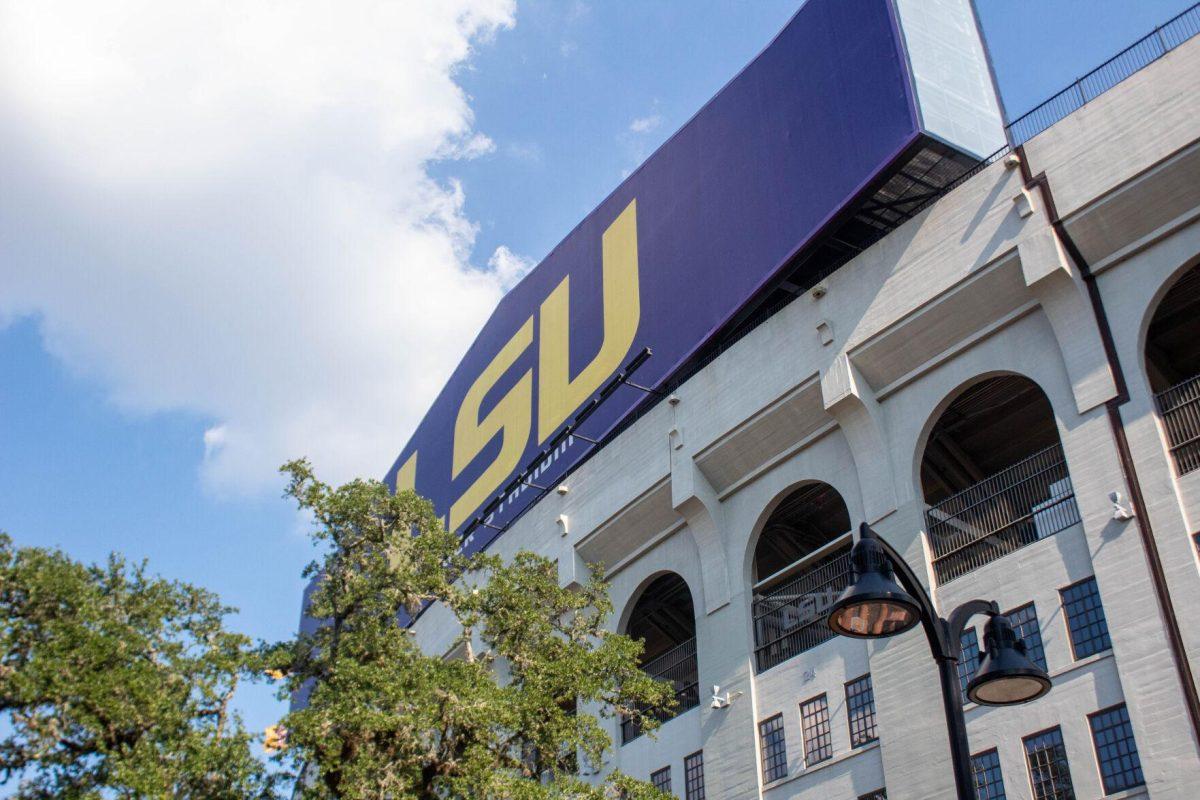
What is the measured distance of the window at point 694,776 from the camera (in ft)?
105

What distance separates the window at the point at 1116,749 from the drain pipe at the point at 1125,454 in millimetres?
1391

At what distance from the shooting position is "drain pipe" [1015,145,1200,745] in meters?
22.2

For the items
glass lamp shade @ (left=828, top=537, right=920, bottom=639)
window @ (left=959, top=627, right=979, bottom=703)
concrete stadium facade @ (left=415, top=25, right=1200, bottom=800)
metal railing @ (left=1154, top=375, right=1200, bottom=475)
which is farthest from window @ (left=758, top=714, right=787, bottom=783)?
glass lamp shade @ (left=828, top=537, right=920, bottom=639)

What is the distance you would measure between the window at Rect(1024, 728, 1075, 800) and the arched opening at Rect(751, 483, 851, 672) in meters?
4.95

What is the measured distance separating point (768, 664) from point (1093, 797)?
34.1ft

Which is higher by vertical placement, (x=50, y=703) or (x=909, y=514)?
(x=909, y=514)

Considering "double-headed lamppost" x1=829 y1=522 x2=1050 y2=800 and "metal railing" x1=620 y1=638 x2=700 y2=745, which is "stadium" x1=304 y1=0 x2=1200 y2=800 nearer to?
"metal railing" x1=620 y1=638 x2=700 y2=745

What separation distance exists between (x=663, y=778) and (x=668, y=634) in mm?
11811

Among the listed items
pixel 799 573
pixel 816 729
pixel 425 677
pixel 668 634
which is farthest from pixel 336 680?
pixel 668 634

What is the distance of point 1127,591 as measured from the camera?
23656mm

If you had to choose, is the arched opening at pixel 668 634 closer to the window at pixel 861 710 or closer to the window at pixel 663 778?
the window at pixel 663 778

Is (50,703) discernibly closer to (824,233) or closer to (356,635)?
(356,635)

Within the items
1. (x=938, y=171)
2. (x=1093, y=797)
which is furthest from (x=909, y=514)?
(x=938, y=171)

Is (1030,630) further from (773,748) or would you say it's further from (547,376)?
(547,376)
